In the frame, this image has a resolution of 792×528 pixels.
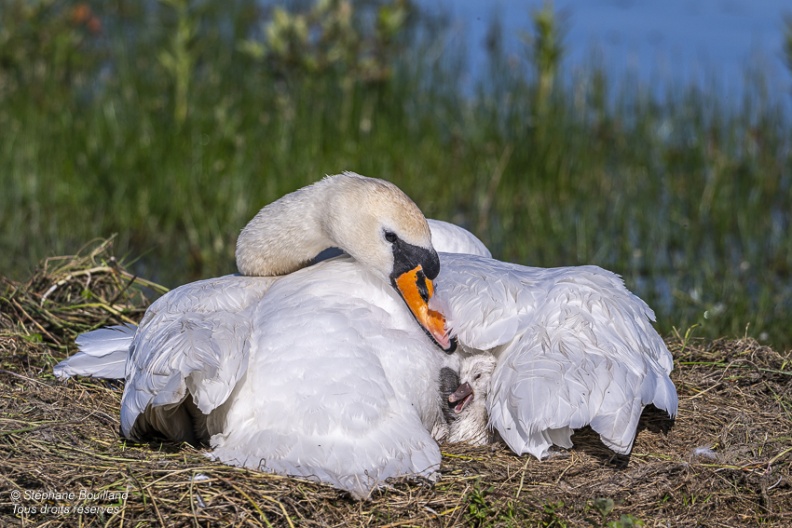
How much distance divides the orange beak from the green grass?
2.62m

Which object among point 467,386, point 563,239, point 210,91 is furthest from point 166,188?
point 467,386

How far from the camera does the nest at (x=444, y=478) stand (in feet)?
12.7

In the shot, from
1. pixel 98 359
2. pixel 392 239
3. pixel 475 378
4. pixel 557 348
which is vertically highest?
pixel 392 239

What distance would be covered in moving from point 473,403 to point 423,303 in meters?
0.47

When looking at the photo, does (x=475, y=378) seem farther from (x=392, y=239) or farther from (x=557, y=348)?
(x=392, y=239)

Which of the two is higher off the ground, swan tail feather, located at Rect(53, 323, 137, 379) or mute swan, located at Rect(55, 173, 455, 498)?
mute swan, located at Rect(55, 173, 455, 498)

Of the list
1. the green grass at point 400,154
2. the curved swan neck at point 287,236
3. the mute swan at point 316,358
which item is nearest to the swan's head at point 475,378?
the mute swan at point 316,358

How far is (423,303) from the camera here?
4.54 m

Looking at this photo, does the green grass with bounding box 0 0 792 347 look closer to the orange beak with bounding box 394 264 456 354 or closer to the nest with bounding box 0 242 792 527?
the nest with bounding box 0 242 792 527

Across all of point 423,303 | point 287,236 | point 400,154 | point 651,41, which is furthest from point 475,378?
point 651,41

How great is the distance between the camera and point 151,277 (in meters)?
7.73

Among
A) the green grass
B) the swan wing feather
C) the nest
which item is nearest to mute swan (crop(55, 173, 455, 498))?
the swan wing feather

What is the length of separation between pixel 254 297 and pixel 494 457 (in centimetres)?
125

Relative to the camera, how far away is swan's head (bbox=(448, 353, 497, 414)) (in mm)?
4578
